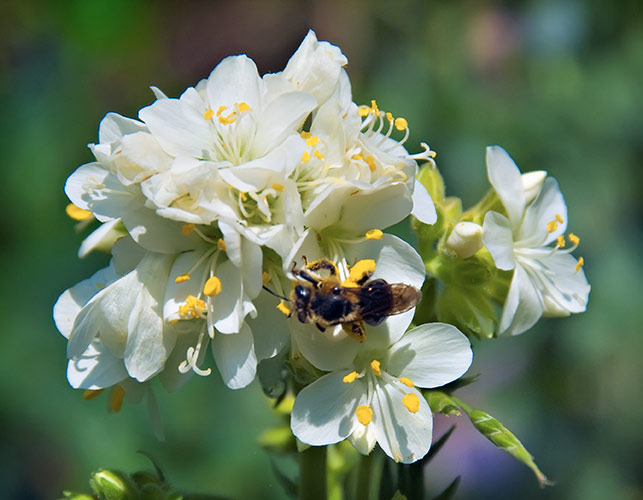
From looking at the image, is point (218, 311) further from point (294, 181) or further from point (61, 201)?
point (61, 201)

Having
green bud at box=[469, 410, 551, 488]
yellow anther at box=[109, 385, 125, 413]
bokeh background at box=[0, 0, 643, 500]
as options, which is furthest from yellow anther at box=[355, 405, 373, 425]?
bokeh background at box=[0, 0, 643, 500]

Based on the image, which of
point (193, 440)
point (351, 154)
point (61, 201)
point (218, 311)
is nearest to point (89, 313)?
point (218, 311)

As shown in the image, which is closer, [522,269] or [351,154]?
[351,154]

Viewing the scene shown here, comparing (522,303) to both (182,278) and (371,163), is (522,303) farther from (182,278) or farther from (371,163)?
(182,278)

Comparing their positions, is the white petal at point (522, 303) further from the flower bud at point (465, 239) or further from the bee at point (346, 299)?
the bee at point (346, 299)

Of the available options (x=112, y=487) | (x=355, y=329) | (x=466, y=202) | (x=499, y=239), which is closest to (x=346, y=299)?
(x=355, y=329)

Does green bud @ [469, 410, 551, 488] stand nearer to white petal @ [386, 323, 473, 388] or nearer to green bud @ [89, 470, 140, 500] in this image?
white petal @ [386, 323, 473, 388]

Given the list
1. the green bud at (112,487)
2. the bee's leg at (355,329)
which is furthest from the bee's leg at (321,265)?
the green bud at (112,487)
